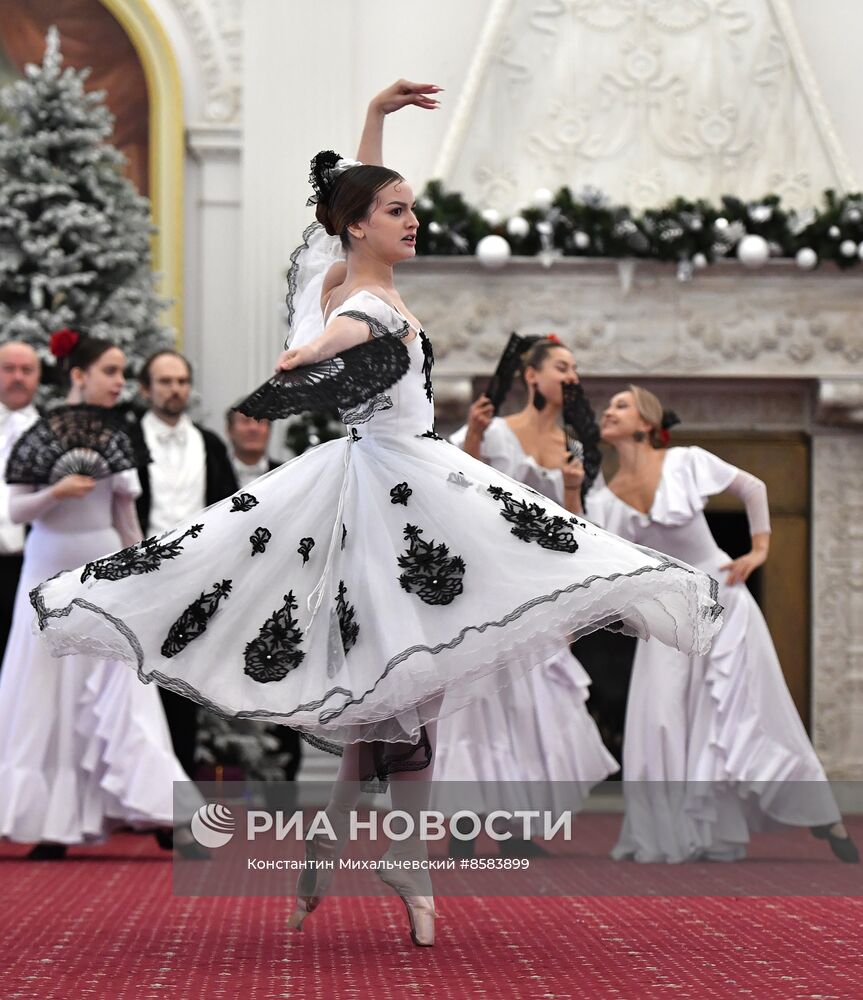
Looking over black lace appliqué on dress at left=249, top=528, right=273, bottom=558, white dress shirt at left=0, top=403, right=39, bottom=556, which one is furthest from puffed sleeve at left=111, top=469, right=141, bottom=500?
black lace appliqué on dress at left=249, top=528, right=273, bottom=558

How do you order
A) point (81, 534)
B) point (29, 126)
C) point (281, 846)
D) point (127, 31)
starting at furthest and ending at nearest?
point (127, 31) < point (29, 126) < point (81, 534) < point (281, 846)

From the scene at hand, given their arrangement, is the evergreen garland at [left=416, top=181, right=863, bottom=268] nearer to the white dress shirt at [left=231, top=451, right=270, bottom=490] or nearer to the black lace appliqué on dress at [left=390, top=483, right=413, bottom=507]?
the white dress shirt at [left=231, top=451, right=270, bottom=490]

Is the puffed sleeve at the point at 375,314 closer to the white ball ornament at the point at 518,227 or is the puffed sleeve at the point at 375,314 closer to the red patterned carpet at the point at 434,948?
the red patterned carpet at the point at 434,948

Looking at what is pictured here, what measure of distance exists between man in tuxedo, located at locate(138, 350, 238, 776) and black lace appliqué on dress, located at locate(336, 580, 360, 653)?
12.2 feet

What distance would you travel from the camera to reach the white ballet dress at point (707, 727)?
696 cm

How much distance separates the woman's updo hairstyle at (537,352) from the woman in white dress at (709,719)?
60 cm

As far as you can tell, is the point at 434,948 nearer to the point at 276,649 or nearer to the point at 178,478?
the point at 276,649

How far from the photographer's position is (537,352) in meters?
7.29

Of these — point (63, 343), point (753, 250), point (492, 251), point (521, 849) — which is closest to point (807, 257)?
point (753, 250)

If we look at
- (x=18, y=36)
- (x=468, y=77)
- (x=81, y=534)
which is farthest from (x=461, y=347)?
(x=81, y=534)

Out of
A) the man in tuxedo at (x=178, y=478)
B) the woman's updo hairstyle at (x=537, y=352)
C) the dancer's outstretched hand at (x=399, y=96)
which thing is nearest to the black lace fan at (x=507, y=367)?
the woman's updo hairstyle at (x=537, y=352)

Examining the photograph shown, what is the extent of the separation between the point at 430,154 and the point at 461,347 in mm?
1352

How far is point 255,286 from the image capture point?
35.5 feet

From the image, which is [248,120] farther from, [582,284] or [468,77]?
[582,284]
